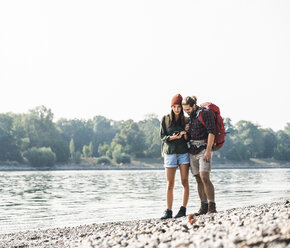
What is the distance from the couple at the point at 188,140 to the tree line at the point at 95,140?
278 ft

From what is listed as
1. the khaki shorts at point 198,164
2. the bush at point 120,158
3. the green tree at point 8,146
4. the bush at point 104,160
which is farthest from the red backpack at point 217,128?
the bush at point 120,158

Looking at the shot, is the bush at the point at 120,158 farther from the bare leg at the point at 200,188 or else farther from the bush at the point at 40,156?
the bare leg at the point at 200,188

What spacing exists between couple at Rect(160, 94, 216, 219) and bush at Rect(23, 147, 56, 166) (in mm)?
84686

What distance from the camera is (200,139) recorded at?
795 centimetres

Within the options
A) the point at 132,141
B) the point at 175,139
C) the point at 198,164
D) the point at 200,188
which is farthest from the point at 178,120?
the point at 132,141

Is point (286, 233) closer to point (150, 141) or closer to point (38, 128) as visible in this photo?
point (38, 128)

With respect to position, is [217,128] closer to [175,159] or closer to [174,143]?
[174,143]

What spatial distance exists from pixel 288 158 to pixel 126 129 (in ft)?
180

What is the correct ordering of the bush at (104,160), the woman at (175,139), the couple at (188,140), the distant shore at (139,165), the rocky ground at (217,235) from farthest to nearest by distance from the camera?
the bush at (104,160)
the distant shore at (139,165)
the woman at (175,139)
the couple at (188,140)
the rocky ground at (217,235)

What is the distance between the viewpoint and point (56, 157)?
96.4 meters

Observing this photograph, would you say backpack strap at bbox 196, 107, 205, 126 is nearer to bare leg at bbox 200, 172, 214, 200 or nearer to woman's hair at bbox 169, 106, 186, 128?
woman's hair at bbox 169, 106, 186, 128

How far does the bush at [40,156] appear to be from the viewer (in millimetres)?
90044

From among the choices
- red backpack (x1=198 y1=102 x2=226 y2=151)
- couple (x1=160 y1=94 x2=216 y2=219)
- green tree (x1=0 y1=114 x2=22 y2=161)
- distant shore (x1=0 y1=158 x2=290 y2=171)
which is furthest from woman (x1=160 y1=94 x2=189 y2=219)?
green tree (x1=0 y1=114 x2=22 y2=161)

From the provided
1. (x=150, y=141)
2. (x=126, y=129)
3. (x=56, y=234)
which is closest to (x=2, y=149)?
(x=126, y=129)
